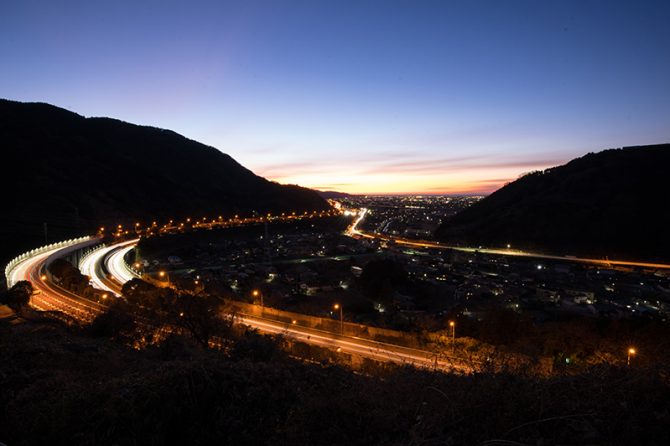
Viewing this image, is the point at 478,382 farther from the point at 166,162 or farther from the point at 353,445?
the point at 166,162

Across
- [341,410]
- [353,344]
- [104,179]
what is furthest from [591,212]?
[104,179]

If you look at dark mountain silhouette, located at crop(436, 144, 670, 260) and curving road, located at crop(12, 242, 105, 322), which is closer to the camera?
curving road, located at crop(12, 242, 105, 322)

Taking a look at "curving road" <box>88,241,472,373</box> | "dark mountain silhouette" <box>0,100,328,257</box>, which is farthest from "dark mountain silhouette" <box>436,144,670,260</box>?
"dark mountain silhouette" <box>0,100,328,257</box>

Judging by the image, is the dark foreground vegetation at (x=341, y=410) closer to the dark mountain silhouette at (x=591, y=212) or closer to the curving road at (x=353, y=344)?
the curving road at (x=353, y=344)

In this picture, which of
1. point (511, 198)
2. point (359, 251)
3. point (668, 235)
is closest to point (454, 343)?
point (359, 251)

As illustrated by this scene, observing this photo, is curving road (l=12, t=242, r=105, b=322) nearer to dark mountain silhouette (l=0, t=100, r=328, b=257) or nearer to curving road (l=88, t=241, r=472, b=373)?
curving road (l=88, t=241, r=472, b=373)

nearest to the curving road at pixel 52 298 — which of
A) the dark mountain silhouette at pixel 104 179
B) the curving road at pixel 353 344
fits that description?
the curving road at pixel 353 344
